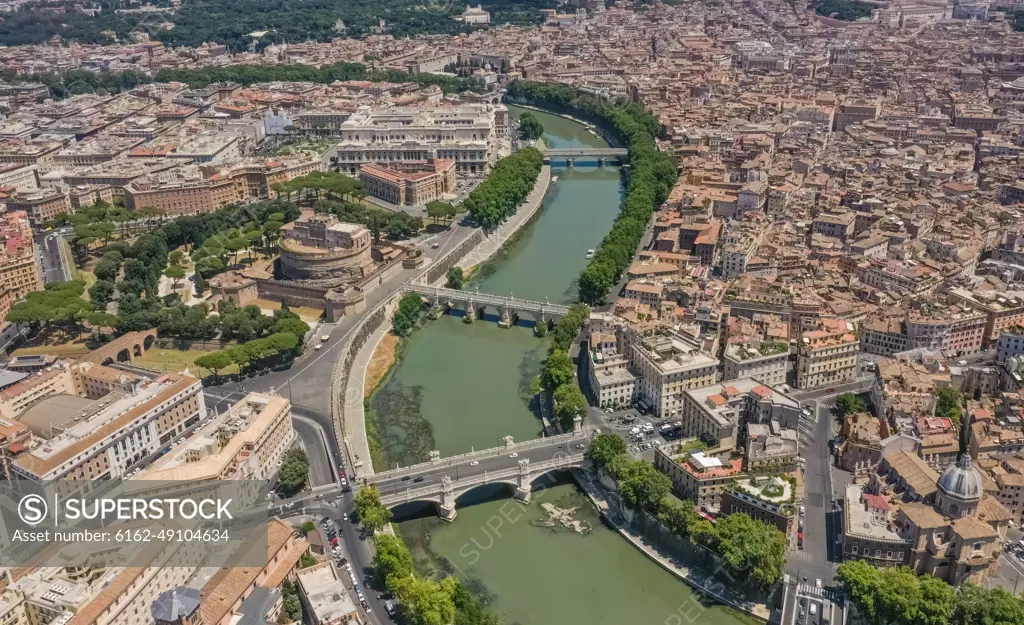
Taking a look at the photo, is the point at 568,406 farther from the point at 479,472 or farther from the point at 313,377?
the point at 313,377

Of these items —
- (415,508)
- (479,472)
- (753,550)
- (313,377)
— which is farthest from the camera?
(313,377)

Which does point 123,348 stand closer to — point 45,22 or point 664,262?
point 664,262

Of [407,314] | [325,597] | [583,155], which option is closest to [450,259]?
[407,314]

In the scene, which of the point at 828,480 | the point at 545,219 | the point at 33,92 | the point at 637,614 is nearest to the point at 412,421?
the point at 637,614

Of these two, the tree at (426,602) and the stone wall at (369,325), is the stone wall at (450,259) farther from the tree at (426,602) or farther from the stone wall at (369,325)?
the tree at (426,602)

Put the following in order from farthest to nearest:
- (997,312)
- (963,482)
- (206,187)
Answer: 1. (206,187)
2. (997,312)
3. (963,482)

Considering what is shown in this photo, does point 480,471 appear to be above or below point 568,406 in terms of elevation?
below

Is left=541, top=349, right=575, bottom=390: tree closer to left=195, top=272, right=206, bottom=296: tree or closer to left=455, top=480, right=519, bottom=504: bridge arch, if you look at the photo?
left=455, top=480, right=519, bottom=504: bridge arch
